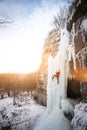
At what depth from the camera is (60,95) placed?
→ 888 centimetres

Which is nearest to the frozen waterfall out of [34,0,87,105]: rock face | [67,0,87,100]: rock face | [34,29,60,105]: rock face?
[34,0,87,105]: rock face

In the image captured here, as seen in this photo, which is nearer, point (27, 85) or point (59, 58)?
point (59, 58)

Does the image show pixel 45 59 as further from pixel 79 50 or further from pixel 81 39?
pixel 81 39

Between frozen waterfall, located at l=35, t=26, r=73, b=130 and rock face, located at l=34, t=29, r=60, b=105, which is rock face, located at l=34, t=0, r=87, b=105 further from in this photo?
rock face, located at l=34, t=29, r=60, b=105

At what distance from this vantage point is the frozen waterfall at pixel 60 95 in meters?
7.96

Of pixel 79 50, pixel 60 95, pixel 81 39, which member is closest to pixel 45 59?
pixel 60 95

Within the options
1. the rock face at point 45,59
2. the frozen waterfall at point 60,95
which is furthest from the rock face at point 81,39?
the rock face at point 45,59

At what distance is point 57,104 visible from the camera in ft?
29.9

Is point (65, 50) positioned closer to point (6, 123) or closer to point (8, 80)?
point (6, 123)

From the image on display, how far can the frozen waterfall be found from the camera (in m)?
7.96

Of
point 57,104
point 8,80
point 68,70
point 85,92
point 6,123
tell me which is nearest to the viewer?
point 85,92

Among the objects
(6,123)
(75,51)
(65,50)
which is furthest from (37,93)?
(75,51)

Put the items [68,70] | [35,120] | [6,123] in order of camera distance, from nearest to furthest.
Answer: [68,70], [6,123], [35,120]

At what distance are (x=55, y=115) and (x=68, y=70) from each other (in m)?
2.72
